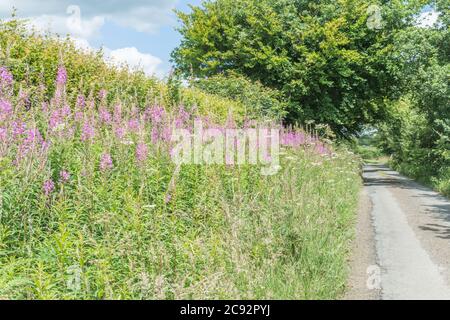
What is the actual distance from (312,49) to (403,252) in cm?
1820

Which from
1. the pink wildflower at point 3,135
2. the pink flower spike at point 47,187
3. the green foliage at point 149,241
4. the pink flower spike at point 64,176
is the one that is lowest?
the green foliage at point 149,241

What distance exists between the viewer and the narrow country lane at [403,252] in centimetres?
648

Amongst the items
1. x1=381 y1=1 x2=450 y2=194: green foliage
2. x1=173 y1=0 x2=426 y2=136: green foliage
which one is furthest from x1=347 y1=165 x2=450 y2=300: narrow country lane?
x1=173 y1=0 x2=426 y2=136: green foliage

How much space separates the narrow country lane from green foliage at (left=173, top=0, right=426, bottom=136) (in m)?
11.5

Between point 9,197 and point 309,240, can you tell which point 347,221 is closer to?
point 309,240

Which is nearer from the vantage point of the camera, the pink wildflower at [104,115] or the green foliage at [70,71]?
the pink wildflower at [104,115]

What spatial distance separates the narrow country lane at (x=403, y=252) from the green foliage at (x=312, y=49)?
11486 mm

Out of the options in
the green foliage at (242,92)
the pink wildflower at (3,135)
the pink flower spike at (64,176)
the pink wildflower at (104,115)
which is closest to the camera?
the pink wildflower at (3,135)

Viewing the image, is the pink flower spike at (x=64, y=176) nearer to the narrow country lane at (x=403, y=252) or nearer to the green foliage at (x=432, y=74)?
the narrow country lane at (x=403, y=252)

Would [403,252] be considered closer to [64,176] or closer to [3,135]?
[64,176]

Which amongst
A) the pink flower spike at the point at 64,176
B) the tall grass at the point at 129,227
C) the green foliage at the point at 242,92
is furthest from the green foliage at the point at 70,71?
the green foliage at the point at 242,92

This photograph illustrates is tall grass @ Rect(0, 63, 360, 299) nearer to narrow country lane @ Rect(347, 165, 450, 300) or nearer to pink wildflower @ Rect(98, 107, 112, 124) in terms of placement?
pink wildflower @ Rect(98, 107, 112, 124)

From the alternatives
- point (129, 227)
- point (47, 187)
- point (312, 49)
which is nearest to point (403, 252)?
point (129, 227)

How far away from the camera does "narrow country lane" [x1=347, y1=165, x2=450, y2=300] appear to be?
6.48m
